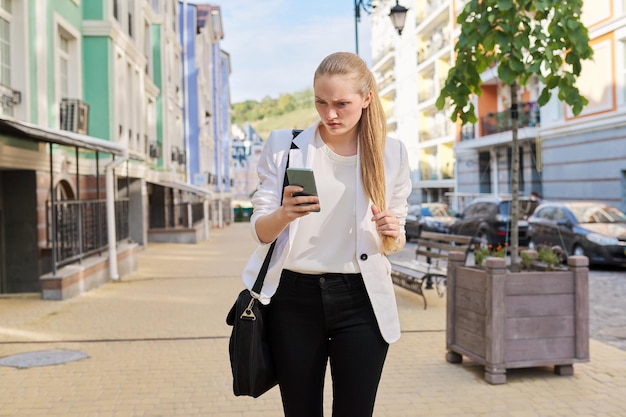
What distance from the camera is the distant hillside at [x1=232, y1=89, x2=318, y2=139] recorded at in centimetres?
14988

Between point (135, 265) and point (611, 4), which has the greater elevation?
point (611, 4)

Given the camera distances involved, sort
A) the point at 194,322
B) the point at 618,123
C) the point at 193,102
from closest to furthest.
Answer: the point at 194,322
the point at 618,123
the point at 193,102

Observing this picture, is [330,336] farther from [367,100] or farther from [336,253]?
[367,100]

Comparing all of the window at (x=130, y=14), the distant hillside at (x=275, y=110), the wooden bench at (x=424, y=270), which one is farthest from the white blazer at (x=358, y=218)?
the distant hillside at (x=275, y=110)

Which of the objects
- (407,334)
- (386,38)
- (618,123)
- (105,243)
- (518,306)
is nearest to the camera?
(518,306)

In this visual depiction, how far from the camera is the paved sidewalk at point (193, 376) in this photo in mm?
5281

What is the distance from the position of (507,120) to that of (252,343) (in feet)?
105

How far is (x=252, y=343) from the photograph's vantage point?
8.73 ft

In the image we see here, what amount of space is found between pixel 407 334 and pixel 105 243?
8931 millimetres

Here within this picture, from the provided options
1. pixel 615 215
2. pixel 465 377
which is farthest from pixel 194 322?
A: pixel 615 215

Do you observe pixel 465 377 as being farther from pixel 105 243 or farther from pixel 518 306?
pixel 105 243

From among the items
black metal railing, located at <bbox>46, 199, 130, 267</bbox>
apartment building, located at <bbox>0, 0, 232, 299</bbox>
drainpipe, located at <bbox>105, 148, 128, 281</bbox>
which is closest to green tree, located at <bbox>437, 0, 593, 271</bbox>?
apartment building, located at <bbox>0, 0, 232, 299</bbox>

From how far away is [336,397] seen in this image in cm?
275

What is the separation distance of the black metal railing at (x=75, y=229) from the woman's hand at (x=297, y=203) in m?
9.48
